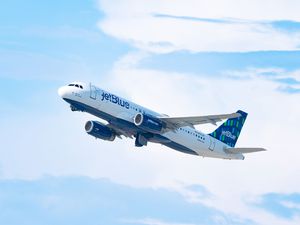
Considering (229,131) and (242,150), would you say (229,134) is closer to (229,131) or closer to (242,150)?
(229,131)

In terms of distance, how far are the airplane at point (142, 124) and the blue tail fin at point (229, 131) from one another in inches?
8.9

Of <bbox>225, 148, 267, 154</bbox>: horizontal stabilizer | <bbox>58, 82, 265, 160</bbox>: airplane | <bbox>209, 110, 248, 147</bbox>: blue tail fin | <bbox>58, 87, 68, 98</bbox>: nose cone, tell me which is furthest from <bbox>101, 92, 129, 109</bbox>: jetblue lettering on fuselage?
<bbox>209, 110, 248, 147</bbox>: blue tail fin

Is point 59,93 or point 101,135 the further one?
point 101,135

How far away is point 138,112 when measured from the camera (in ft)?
341

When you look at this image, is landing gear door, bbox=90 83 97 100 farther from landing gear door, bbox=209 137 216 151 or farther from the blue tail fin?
the blue tail fin

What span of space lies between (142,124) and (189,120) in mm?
5558

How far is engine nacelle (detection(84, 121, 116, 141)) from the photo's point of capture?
110 m

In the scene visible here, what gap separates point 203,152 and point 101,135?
13.1 m

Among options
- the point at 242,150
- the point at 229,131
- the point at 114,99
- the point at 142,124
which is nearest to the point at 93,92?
the point at 114,99

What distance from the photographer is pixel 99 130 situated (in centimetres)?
10962

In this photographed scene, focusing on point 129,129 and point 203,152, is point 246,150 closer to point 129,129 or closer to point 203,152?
point 203,152

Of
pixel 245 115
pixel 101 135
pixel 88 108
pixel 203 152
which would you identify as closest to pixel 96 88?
pixel 88 108

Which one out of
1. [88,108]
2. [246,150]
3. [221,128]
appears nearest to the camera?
[88,108]

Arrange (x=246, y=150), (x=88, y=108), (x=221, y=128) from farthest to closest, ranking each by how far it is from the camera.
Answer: (x=221, y=128), (x=246, y=150), (x=88, y=108)
